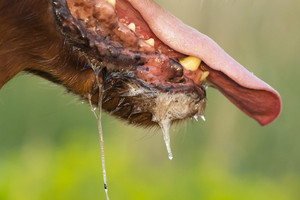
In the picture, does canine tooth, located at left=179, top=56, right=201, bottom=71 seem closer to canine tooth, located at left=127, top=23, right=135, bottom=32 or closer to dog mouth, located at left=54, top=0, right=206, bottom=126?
dog mouth, located at left=54, top=0, right=206, bottom=126

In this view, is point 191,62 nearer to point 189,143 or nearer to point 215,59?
point 215,59

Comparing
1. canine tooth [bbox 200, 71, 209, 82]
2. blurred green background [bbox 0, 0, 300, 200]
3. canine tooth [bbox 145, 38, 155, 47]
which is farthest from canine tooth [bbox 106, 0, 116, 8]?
blurred green background [bbox 0, 0, 300, 200]

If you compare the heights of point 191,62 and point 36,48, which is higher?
point 191,62

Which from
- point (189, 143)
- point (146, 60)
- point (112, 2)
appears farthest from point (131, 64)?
point (189, 143)

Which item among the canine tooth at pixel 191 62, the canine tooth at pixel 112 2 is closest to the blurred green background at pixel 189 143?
the canine tooth at pixel 191 62

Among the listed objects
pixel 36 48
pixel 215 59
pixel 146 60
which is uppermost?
pixel 215 59

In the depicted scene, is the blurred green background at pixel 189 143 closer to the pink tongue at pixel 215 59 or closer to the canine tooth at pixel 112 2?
the pink tongue at pixel 215 59

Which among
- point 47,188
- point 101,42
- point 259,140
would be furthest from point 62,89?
point 259,140
